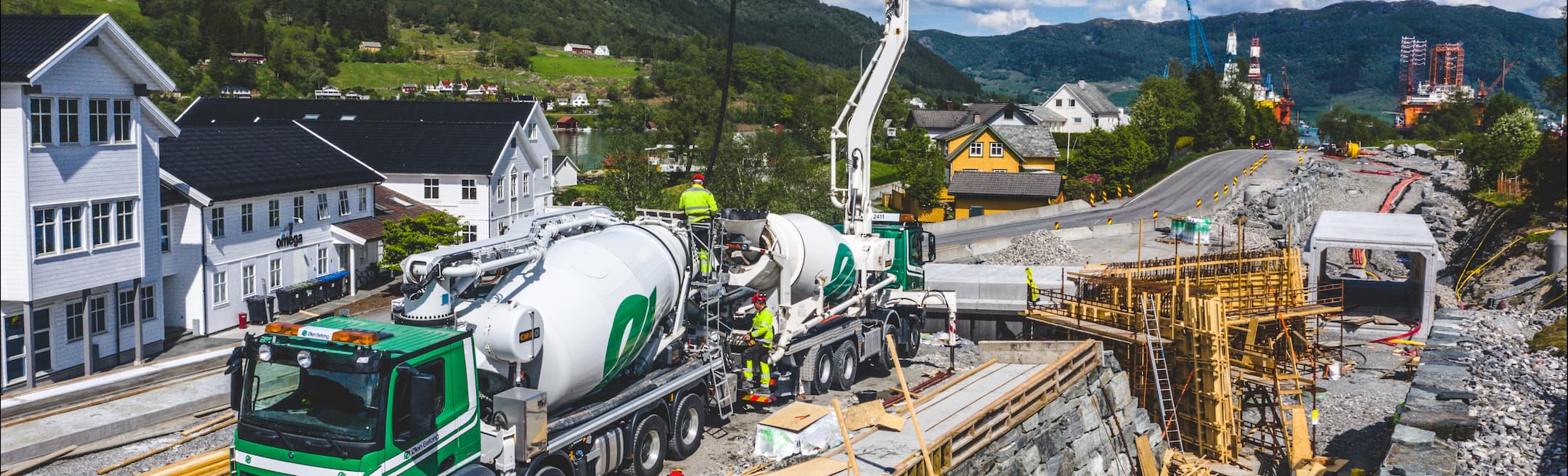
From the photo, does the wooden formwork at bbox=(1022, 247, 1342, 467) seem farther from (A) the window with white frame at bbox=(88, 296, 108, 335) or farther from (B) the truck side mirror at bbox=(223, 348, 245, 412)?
(A) the window with white frame at bbox=(88, 296, 108, 335)

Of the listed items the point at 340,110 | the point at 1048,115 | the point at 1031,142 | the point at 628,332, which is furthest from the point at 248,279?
the point at 1048,115

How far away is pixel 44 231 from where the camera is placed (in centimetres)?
2084

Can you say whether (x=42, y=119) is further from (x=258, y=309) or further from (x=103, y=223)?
(x=258, y=309)

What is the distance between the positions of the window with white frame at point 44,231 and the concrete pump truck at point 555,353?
1219cm

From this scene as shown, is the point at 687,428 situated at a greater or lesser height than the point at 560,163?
lesser

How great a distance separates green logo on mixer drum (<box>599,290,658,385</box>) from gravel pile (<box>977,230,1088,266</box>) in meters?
21.5

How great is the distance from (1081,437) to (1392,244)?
14538mm

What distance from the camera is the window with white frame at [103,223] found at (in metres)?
22.2

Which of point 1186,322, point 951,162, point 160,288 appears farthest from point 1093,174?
point 160,288

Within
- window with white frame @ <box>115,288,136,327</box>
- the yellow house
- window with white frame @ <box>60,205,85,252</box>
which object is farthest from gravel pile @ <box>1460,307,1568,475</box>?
the yellow house

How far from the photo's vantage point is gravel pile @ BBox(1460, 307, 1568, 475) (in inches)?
522

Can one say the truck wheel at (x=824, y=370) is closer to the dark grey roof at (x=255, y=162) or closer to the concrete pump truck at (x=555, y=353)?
the concrete pump truck at (x=555, y=353)

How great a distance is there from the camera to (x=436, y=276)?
11875mm

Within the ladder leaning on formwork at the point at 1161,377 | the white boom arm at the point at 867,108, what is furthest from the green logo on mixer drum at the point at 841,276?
the ladder leaning on formwork at the point at 1161,377
